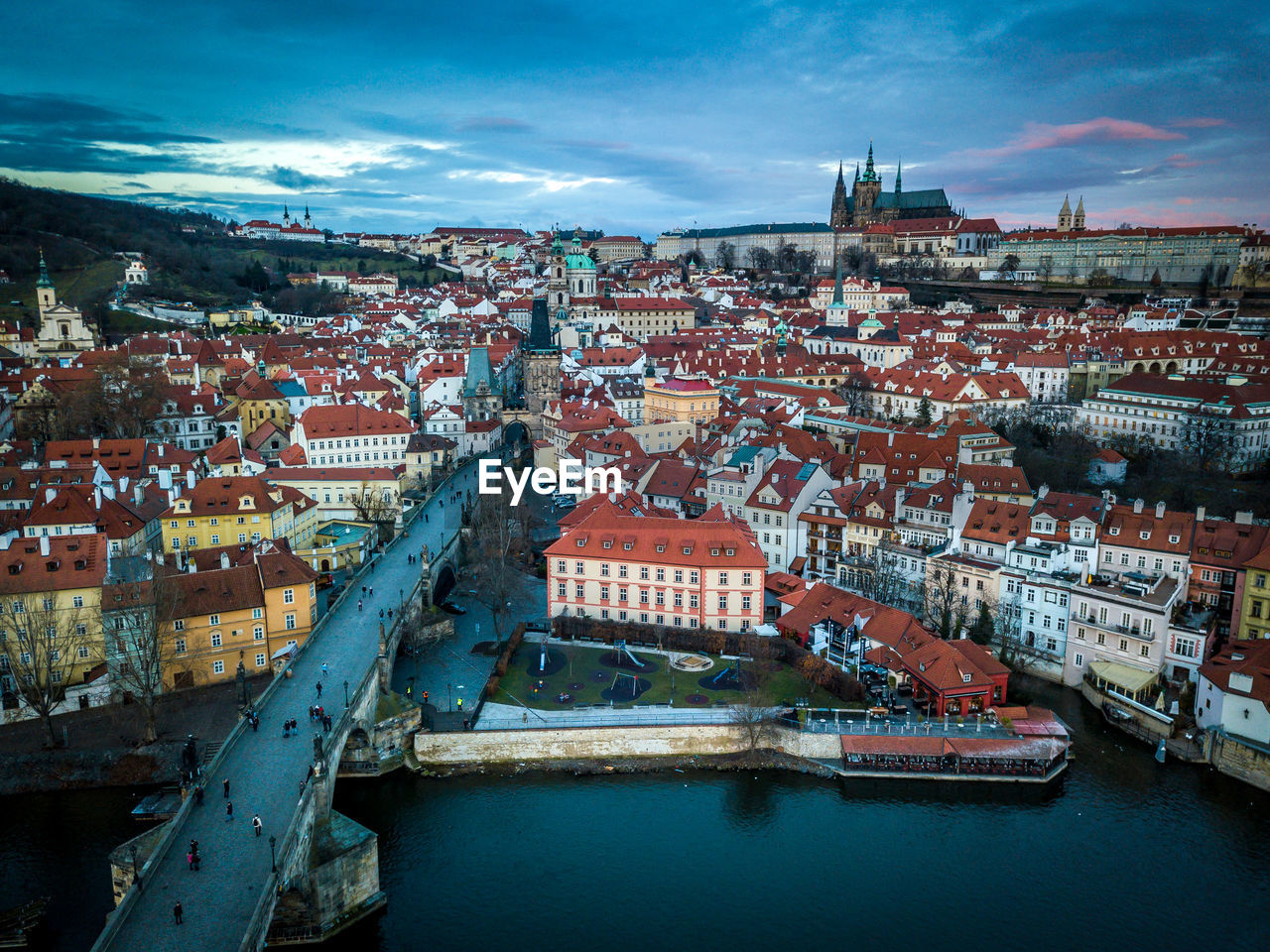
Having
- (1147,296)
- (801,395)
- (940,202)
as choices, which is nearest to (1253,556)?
(801,395)

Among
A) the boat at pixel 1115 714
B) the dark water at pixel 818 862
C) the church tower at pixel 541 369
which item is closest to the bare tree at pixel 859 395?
the church tower at pixel 541 369

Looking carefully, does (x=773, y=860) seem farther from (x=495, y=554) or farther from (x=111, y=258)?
(x=111, y=258)

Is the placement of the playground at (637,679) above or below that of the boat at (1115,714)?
above

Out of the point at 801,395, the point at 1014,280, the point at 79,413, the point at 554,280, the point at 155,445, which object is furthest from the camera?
the point at 1014,280

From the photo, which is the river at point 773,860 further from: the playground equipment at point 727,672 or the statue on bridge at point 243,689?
the statue on bridge at point 243,689

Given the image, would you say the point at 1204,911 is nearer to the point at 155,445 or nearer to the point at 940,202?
the point at 155,445
